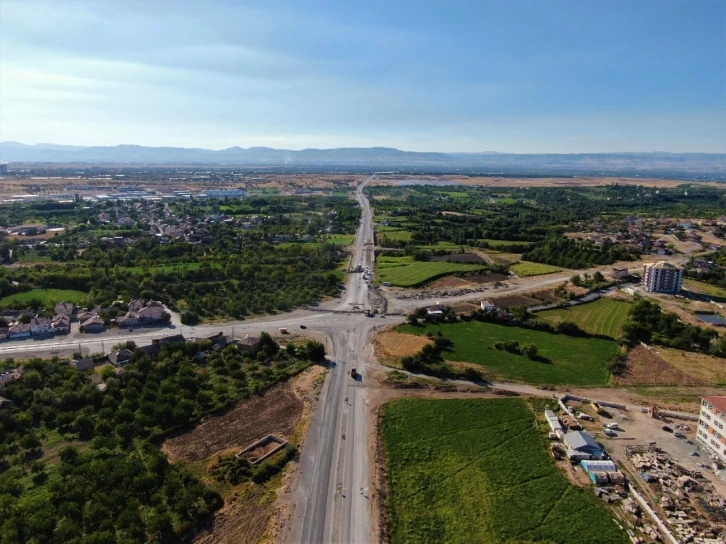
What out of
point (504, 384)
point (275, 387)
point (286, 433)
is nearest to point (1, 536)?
point (286, 433)

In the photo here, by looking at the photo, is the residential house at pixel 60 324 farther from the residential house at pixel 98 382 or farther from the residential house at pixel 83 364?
the residential house at pixel 98 382

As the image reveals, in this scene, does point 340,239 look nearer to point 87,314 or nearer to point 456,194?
point 87,314

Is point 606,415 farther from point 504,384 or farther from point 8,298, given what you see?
point 8,298

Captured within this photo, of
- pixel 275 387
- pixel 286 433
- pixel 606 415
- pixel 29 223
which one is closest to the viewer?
pixel 286 433

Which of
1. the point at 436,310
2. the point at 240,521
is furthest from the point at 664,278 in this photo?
the point at 240,521

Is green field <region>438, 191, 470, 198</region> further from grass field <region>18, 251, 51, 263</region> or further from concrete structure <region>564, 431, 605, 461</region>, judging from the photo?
concrete structure <region>564, 431, 605, 461</region>

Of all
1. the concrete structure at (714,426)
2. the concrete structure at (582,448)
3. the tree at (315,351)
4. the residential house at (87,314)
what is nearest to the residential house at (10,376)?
the residential house at (87,314)
